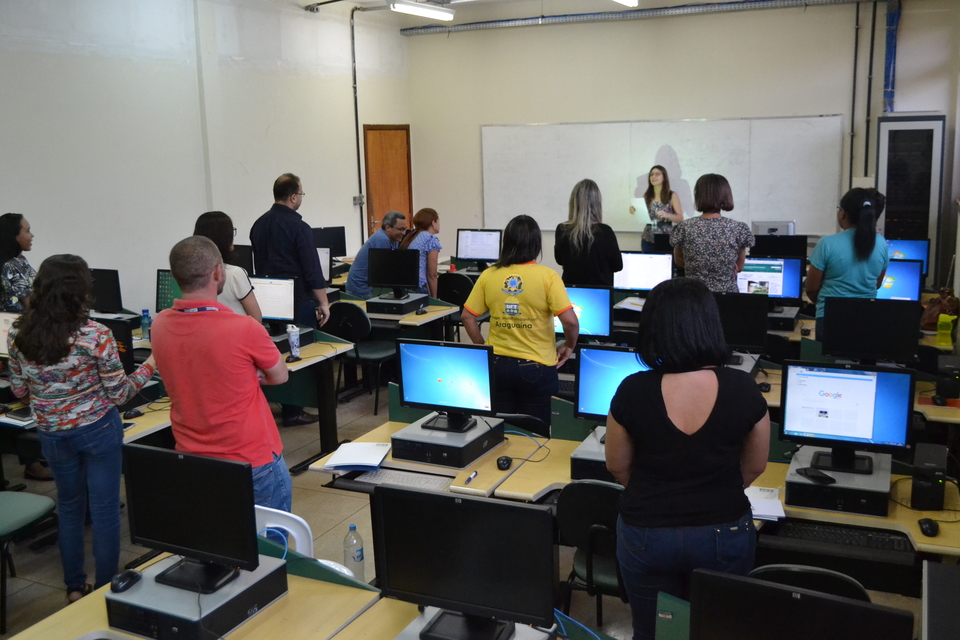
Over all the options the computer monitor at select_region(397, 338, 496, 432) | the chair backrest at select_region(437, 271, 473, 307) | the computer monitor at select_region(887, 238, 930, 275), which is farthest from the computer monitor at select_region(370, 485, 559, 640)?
the computer monitor at select_region(887, 238, 930, 275)

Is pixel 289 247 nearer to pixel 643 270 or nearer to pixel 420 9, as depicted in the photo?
pixel 643 270

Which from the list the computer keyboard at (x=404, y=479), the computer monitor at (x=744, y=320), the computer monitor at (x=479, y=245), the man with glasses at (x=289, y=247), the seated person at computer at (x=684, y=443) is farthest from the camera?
the computer monitor at (x=479, y=245)

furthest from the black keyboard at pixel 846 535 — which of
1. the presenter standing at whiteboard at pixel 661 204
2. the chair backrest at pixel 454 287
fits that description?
the presenter standing at whiteboard at pixel 661 204

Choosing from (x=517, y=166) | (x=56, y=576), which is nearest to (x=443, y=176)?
(x=517, y=166)

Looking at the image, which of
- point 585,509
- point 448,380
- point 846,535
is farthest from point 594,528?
point 448,380

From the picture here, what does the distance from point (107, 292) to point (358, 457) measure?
3577 millimetres

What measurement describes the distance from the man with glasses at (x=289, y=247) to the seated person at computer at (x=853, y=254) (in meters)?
3.09

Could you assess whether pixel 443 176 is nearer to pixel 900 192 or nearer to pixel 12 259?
pixel 900 192

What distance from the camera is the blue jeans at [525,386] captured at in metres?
3.86

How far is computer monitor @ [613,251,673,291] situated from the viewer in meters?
6.20

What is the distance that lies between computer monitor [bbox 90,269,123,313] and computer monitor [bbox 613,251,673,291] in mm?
3752

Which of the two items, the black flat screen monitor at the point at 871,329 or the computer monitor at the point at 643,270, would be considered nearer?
Result: the black flat screen monitor at the point at 871,329

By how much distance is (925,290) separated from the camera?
6.10 m

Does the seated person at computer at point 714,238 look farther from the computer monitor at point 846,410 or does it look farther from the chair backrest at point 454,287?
the chair backrest at point 454,287
